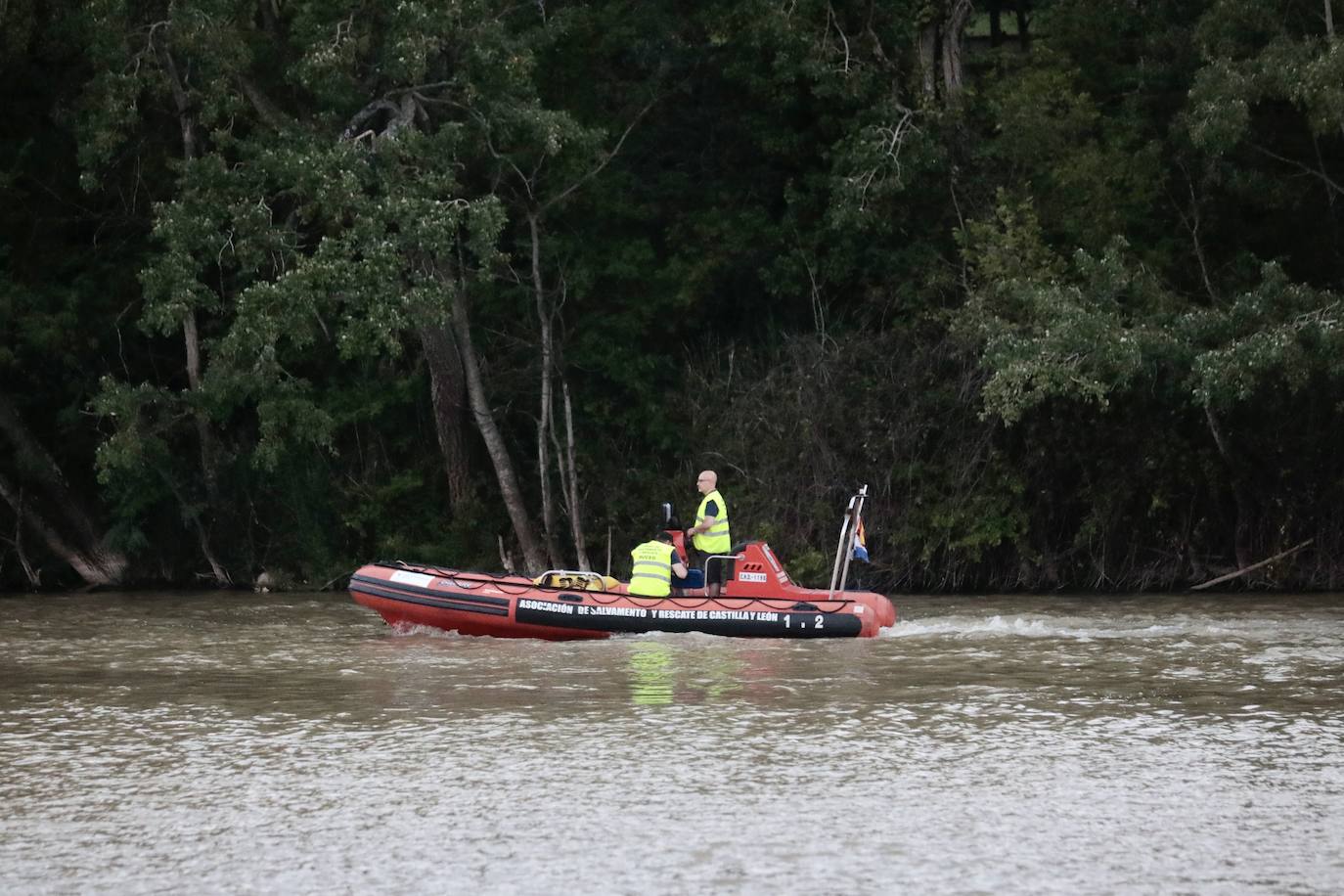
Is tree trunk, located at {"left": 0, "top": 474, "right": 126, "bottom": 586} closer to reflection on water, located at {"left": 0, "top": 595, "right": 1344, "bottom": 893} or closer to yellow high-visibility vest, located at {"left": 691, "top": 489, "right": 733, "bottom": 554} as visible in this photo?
reflection on water, located at {"left": 0, "top": 595, "right": 1344, "bottom": 893}

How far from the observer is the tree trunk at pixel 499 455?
25.0m

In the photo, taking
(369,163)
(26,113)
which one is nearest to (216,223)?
(369,163)

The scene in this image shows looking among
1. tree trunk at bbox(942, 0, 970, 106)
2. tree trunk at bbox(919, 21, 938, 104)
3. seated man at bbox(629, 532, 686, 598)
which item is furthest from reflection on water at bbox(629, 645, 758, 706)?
tree trunk at bbox(942, 0, 970, 106)

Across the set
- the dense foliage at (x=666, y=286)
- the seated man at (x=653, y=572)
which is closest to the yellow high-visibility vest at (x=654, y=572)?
the seated man at (x=653, y=572)

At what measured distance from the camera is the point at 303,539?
1010 inches

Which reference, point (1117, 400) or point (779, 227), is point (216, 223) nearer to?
point (779, 227)

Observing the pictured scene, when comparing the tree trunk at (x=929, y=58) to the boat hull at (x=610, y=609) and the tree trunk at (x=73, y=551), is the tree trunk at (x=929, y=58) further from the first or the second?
the tree trunk at (x=73, y=551)

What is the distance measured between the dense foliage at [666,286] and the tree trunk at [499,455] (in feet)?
0.27

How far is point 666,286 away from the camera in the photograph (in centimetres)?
2614

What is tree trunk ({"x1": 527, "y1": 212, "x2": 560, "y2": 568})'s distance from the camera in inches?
996

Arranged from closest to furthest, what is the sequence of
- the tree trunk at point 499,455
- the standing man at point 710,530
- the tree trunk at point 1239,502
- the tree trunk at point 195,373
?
the standing man at point 710,530, the tree trunk at point 1239,502, the tree trunk at point 195,373, the tree trunk at point 499,455

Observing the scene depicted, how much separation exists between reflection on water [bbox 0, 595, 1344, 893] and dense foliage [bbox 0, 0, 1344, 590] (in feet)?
18.3

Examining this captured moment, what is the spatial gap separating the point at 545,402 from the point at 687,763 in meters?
15.0

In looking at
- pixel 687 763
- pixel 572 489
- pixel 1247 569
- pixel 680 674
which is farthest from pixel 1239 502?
pixel 687 763
